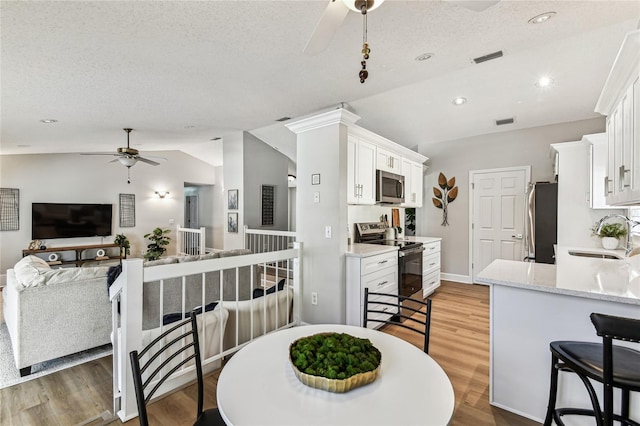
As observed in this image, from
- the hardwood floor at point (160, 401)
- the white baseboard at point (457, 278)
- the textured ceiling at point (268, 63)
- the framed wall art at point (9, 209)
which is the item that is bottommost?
the hardwood floor at point (160, 401)

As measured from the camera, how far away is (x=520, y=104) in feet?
13.7

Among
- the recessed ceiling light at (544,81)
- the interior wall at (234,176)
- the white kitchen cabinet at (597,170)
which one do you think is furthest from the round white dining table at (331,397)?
the interior wall at (234,176)

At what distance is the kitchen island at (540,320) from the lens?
5.56 feet

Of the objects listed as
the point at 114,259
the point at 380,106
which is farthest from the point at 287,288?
the point at 114,259

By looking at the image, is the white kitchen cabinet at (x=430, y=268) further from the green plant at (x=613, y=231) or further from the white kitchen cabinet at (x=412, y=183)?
the green plant at (x=613, y=231)

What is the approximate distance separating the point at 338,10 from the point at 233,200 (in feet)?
15.9

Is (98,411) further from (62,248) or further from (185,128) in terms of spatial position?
(62,248)

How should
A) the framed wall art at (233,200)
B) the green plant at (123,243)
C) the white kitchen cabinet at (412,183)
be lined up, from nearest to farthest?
the white kitchen cabinet at (412,183) < the framed wall art at (233,200) < the green plant at (123,243)

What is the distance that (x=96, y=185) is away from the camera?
6523mm

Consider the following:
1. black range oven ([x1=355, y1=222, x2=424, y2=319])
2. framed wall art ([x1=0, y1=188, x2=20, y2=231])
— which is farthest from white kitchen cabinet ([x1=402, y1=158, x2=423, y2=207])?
framed wall art ([x1=0, y1=188, x2=20, y2=231])

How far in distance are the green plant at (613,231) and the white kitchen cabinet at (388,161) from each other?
251 centimetres

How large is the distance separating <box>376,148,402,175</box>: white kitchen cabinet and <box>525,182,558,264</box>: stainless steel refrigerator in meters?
1.83

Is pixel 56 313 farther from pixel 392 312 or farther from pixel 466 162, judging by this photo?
pixel 466 162

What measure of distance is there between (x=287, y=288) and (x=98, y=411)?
1703mm
